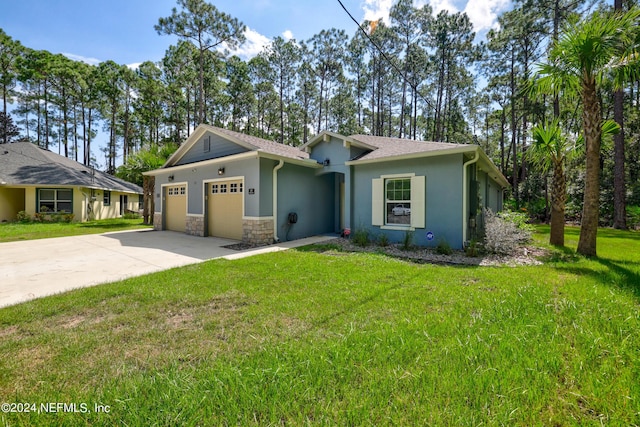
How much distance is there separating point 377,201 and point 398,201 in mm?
656

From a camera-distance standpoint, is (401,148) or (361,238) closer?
(361,238)

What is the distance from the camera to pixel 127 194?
22.7 m

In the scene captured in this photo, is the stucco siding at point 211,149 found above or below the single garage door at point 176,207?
above

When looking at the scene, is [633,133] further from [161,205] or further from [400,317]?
[161,205]

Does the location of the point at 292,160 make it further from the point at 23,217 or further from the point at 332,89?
the point at 332,89

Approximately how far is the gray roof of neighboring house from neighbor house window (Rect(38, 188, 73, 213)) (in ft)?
2.15

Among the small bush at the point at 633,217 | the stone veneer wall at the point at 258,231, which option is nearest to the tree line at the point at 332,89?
the small bush at the point at 633,217

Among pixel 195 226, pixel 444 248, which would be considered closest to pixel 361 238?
pixel 444 248

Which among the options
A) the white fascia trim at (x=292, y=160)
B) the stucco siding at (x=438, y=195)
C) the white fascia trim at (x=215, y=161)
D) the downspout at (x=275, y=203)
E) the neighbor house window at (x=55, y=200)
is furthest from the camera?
the neighbor house window at (x=55, y=200)

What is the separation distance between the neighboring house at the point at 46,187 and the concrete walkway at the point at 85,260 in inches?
402

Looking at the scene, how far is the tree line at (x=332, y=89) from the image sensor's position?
18.1 meters

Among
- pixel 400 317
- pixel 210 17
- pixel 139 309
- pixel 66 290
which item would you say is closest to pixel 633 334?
pixel 400 317

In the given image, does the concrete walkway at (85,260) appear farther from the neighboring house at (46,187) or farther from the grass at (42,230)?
the neighboring house at (46,187)

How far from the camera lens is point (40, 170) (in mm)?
17500
